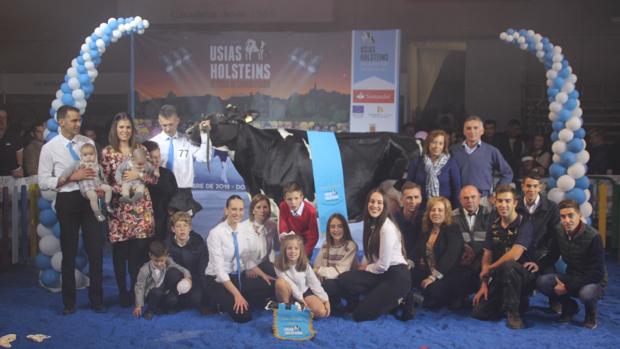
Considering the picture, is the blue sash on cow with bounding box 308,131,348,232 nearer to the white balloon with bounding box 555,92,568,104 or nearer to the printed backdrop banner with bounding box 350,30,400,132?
the white balloon with bounding box 555,92,568,104

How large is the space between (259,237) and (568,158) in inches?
103

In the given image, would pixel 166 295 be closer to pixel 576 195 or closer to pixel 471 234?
pixel 471 234

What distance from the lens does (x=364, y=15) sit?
1112cm

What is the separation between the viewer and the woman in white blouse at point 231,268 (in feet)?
15.3

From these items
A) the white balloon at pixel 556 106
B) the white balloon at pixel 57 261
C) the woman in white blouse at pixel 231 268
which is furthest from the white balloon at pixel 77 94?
the white balloon at pixel 556 106

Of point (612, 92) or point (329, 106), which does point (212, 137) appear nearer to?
point (329, 106)

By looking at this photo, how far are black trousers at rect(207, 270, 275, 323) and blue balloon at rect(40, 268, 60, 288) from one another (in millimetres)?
1409

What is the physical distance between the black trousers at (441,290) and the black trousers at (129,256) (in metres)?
1.88

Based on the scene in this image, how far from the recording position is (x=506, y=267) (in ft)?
15.1

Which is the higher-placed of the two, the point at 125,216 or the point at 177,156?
the point at 177,156

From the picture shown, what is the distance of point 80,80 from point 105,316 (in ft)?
6.28

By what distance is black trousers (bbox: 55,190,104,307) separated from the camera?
15.3 ft

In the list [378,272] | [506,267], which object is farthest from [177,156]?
[506,267]

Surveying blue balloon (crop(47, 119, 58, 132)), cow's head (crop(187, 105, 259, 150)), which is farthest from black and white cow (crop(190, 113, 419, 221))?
blue balloon (crop(47, 119, 58, 132))
